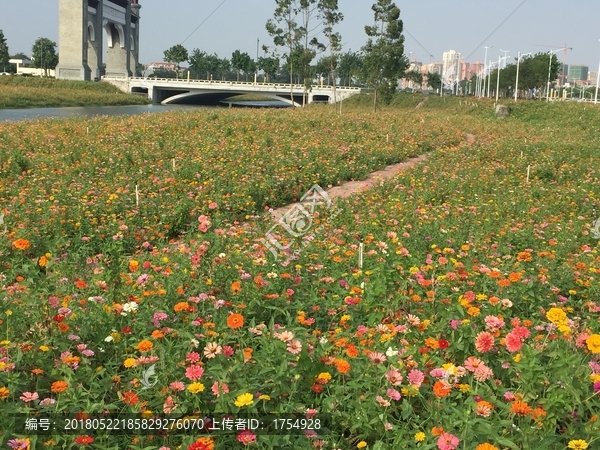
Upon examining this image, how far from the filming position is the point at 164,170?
10273mm

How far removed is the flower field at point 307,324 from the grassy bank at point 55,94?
43693 millimetres

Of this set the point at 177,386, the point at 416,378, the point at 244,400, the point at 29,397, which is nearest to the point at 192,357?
the point at 177,386

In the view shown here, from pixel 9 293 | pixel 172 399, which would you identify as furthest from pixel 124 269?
pixel 172 399

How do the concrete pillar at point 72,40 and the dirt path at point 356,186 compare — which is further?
the concrete pillar at point 72,40

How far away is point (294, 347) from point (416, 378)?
0.62 meters

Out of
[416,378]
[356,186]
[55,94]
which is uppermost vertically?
[55,94]

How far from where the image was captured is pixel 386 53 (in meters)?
36.3

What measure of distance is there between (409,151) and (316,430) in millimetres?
14173

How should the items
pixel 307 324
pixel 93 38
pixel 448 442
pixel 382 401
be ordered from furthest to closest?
1. pixel 93 38
2. pixel 307 324
3. pixel 382 401
4. pixel 448 442

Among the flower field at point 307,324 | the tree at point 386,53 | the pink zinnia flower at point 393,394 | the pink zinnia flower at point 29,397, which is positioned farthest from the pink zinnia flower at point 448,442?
the tree at point 386,53

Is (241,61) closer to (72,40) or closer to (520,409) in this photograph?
(72,40)

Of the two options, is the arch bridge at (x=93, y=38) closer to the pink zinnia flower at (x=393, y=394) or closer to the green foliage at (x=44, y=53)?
the green foliage at (x=44, y=53)

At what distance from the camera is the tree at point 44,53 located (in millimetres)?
101188

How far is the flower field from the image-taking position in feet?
8.54
